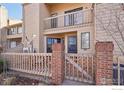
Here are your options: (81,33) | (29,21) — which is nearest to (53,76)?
(81,33)

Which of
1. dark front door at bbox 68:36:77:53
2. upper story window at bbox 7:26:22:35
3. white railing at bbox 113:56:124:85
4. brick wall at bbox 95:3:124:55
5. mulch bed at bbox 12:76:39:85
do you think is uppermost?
upper story window at bbox 7:26:22:35

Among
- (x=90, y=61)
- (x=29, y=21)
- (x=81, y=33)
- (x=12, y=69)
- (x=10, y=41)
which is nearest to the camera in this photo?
(x=90, y=61)

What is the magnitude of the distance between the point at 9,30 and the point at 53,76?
21221mm

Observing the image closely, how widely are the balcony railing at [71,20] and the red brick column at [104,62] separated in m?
6.02

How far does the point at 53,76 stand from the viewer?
642 centimetres

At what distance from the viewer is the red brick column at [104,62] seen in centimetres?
494

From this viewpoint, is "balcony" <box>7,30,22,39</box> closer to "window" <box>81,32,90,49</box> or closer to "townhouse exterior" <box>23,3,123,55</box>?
"townhouse exterior" <box>23,3,123,55</box>

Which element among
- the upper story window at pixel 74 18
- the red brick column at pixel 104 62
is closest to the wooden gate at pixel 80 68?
the red brick column at pixel 104 62

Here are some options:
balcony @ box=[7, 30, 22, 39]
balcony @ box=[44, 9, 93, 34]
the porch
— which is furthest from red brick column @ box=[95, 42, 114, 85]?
balcony @ box=[7, 30, 22, 39]

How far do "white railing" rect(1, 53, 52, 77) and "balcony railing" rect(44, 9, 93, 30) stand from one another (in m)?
4.30

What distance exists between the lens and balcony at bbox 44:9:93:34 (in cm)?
1134
